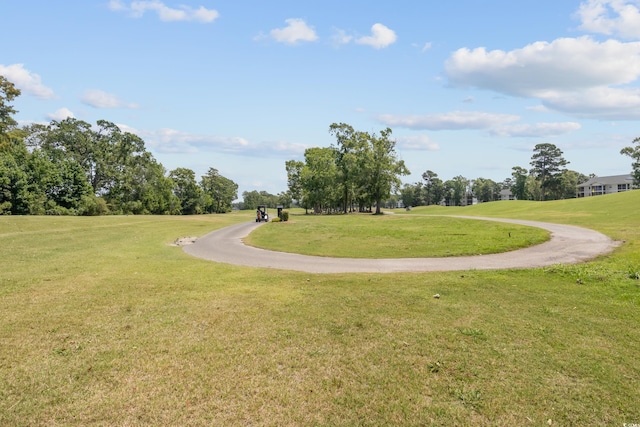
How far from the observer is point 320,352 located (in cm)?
561

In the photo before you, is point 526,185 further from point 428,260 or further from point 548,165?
point 428,260

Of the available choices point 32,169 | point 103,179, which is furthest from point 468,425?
point 103,179

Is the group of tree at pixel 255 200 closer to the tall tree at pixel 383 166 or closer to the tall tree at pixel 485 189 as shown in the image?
the tall tree at pixel 485 189

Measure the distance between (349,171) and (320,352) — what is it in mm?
60607

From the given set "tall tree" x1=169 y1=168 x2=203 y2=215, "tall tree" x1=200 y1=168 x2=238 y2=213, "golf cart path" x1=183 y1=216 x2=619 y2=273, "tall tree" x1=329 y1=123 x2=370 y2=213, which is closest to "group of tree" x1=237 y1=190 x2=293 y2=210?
"tall tree" x1=200 y1=168 x2=238 y2=213

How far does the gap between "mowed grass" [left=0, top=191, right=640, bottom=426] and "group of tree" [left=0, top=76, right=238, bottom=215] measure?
48129 millimetres

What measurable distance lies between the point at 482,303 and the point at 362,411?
203 inches

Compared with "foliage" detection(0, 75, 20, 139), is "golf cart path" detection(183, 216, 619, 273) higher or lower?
lower

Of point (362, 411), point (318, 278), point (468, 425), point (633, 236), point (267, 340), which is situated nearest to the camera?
point (468, 425)

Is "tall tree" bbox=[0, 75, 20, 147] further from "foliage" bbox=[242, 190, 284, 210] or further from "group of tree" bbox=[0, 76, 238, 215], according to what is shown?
"foliage" bbox=[242, 190, 284, 210]

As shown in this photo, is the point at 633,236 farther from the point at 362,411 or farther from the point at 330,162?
the point at 330,162

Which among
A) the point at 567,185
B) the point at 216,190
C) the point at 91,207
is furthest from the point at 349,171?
the point at 567,185

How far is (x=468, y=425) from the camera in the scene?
387cm

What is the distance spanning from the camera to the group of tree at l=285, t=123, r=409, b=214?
197ft
